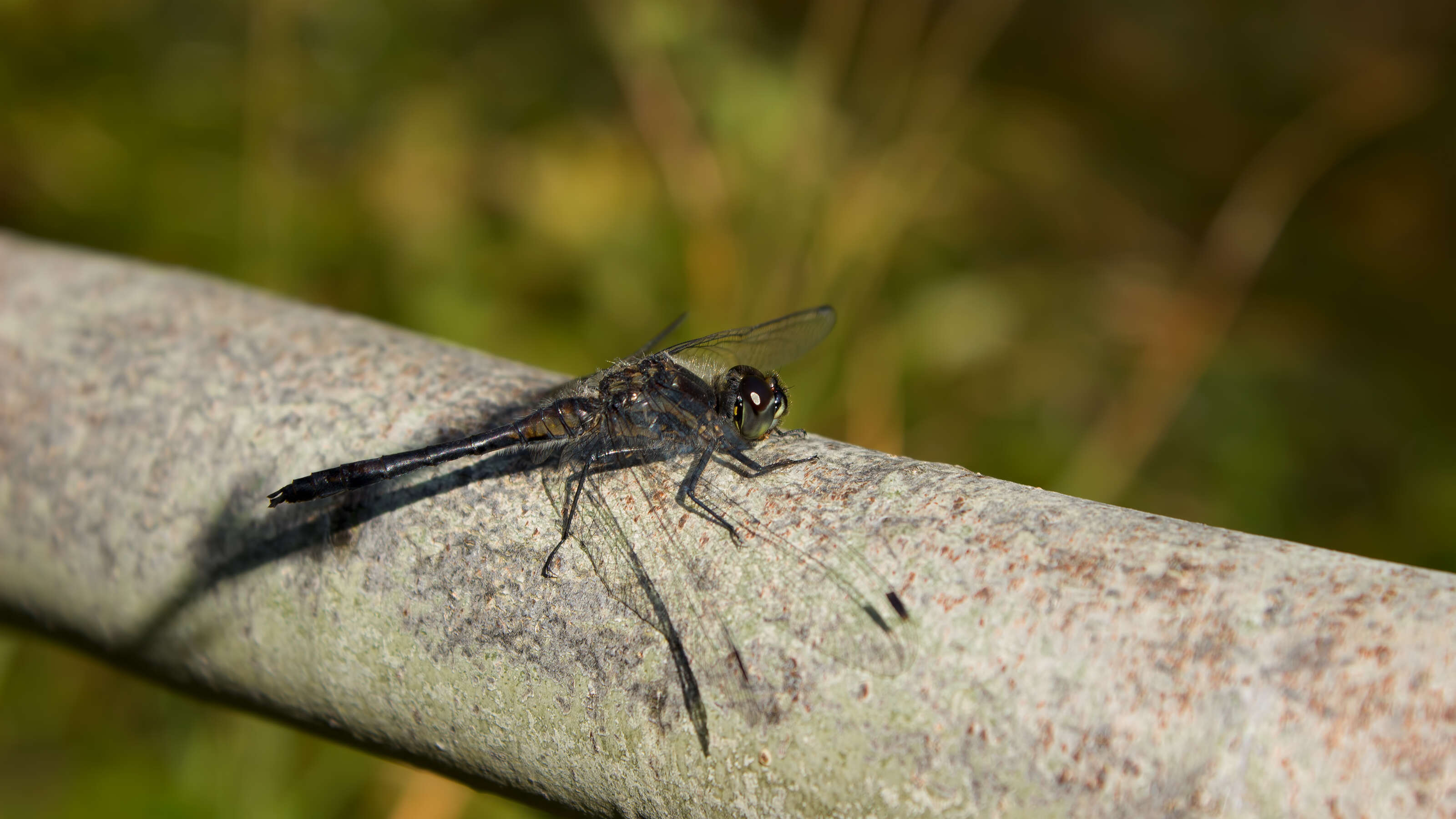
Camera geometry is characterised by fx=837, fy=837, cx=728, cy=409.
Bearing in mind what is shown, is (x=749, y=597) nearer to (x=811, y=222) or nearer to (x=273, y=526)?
(x=273, y=526)

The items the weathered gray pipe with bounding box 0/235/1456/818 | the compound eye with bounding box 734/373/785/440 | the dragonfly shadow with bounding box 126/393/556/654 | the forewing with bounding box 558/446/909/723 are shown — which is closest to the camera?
the weathered gray pipe with bounding box 0/235/1456/818

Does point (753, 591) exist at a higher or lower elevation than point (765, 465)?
lower

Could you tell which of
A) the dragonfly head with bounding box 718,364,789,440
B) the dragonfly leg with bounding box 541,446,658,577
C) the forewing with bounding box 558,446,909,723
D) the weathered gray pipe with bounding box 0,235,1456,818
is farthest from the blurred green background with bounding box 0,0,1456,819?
the forewing with bounding box 558,446,909,723

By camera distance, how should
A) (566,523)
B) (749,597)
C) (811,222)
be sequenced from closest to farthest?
(749,597) → (566,523) → (811,222)

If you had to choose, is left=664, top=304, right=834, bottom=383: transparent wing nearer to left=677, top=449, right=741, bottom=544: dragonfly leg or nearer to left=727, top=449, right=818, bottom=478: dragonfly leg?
left=677, top=449, right=741, bottom=544: dragonfly leg

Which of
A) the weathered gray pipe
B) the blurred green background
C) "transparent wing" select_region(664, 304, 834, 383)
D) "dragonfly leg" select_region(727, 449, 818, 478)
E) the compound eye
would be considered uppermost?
the blurred green background

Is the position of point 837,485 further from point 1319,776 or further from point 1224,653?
point 1319,776

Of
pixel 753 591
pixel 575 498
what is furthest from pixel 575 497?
pixel 753 591

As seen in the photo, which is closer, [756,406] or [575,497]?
[575,497]

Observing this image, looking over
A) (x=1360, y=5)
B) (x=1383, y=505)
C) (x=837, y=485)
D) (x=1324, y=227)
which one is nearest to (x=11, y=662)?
(x=837, y=485)
